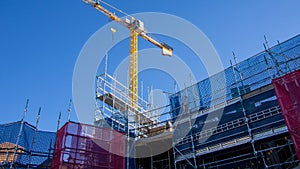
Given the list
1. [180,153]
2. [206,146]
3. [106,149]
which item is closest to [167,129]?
[180,153]

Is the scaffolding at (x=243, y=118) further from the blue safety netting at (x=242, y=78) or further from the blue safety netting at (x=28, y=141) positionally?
the blue safety netting at (x=28, y=141)

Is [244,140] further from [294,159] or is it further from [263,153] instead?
[294,159]

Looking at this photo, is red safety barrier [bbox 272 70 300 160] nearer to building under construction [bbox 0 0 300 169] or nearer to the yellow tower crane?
building under construction [bbox 0 0 300 169]

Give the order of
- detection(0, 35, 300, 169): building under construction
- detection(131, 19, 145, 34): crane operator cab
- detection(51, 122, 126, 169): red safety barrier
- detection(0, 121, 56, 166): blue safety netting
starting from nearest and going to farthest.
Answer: detection(0, 35, 300, 169): building under construction
detection(51, 122, 126, 169): red safety barrier
detection(0, 121, 56, 166): blue safety netting
detection(131, 19, 145, 34): crane operator cab

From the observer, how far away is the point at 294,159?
8.84 m

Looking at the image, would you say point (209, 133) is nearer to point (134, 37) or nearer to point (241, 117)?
point (241, 117)

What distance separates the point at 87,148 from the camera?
10727mm

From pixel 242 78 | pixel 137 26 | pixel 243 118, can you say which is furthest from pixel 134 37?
pixel 243 118

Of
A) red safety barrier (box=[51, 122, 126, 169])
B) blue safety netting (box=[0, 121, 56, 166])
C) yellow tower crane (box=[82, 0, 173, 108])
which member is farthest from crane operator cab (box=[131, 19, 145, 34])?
red safety barrier (box=[51, 122, 126, 169])

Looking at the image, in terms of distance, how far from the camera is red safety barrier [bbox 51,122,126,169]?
9.96m

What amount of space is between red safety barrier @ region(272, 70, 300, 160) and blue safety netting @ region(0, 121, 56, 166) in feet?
32.5

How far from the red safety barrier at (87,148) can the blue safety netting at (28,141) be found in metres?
1.85

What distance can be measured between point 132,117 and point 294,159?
829cm

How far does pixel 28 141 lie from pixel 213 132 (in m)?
8.11
